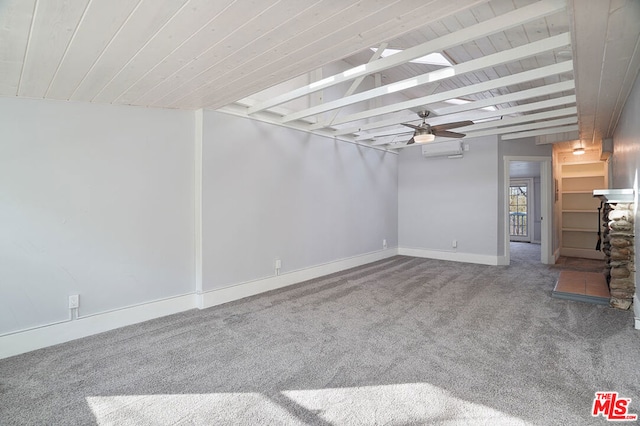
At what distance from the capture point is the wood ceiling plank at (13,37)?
1.51 m

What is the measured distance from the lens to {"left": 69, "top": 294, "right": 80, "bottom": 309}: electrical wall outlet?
9.30ft

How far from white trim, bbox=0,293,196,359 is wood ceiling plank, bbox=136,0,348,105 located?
81.8 inches

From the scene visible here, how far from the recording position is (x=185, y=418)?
5.85 ft

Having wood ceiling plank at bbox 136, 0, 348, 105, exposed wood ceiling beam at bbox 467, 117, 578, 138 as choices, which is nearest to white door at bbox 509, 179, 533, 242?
exposed wood ceiling beam at bbox 467, 117, 578, 138

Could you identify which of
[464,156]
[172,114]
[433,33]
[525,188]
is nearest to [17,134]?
[172,114]

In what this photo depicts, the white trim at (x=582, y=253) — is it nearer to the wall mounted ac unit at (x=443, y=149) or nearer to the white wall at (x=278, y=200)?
the wall mounted ac unit at (x=443, y=149)

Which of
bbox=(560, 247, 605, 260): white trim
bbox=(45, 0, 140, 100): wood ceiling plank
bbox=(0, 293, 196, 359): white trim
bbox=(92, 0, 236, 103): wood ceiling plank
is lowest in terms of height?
bbox=(0, 293, 196, 359): white trim

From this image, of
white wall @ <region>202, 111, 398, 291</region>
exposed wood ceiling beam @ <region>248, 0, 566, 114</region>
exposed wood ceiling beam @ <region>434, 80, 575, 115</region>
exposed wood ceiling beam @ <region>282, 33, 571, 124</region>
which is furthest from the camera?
white wall @ <region>202, 111, 398, 291</region>

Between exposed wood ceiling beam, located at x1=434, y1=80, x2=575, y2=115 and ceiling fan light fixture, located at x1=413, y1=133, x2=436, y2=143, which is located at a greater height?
exposed wood ceiling beam, located at x1=434, y1=80, x2=575, y2=115

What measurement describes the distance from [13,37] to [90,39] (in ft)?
1.20

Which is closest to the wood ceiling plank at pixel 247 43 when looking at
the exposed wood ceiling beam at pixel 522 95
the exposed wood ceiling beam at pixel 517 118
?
the exposed wood ceiling beam at pixel 522 95

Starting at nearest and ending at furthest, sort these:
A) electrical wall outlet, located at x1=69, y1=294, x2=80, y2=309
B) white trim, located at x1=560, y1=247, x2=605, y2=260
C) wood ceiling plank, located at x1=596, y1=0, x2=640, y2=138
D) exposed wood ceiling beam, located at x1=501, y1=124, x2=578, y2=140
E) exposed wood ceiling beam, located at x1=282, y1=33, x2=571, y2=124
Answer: wood ceiling plank, located at x1=596, y1=0, x2=640, y2=138 < exposed wood ceiling beam, located at x1=282, y1=33, x2=571, y2=124 < electrical wall outlet, located at x1=69, y1=294, x2=80, y2=309 < exposed wood ceiling beam, located at x1=501, y1=124, x2=578, y2=140 < white trim, located at x1=560, y1=247, x2=605, y2=260

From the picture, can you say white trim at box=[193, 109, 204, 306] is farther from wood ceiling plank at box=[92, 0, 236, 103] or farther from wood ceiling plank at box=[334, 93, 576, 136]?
wood ceiling plank at box=[334, 93, 576, 136]

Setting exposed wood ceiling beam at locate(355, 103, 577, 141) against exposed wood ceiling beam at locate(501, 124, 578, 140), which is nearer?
exposed wood ceiling beam at locate(355, 103, 577, 141)
